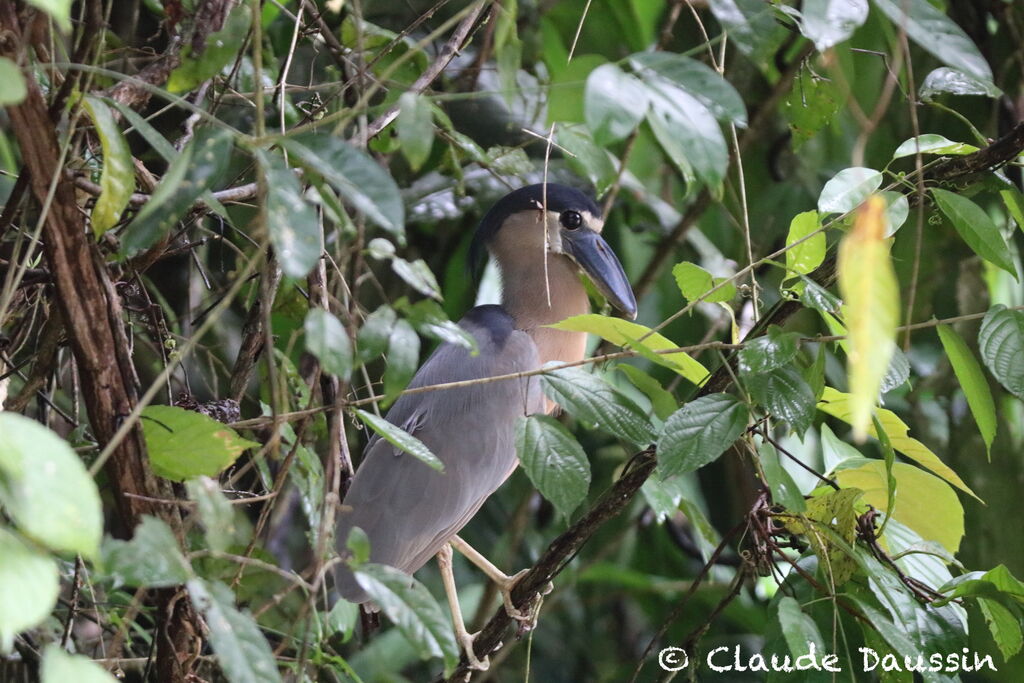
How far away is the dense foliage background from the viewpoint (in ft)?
2.24

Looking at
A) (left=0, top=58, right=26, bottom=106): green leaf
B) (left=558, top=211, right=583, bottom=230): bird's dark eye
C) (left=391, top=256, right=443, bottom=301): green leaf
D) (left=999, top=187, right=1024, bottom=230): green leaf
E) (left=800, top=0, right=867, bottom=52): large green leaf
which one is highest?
(left=0, top=58, right=26, bottom=106): green leaf

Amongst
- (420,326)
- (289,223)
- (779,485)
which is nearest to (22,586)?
(289,223)

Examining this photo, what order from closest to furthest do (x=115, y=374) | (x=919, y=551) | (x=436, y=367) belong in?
(x=115, y=374) → (x=919, y=551) → (x=436, y=367)

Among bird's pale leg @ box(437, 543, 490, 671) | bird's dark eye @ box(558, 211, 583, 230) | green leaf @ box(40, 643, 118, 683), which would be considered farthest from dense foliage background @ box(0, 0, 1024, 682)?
bird's dark eye @ box(558, 211, 583, 230)

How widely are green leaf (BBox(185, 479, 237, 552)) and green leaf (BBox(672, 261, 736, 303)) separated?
1.75ft

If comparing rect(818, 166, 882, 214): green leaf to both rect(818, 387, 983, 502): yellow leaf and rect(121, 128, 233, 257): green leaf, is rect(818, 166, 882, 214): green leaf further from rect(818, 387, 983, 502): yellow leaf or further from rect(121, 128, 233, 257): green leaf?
rect(121, 128, 233, 257): green leaf

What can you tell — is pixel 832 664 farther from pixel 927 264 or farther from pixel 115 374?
pixel 927 264

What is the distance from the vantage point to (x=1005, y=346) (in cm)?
96

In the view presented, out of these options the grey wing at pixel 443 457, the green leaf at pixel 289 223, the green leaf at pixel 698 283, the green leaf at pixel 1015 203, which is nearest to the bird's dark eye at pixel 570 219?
the grey wing at pixel 443 457

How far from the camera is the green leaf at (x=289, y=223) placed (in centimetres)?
64

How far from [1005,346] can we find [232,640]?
75 centimetres

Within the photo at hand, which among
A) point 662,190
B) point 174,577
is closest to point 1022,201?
point 174,577

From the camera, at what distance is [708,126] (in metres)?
0.68

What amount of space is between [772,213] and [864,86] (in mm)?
340
